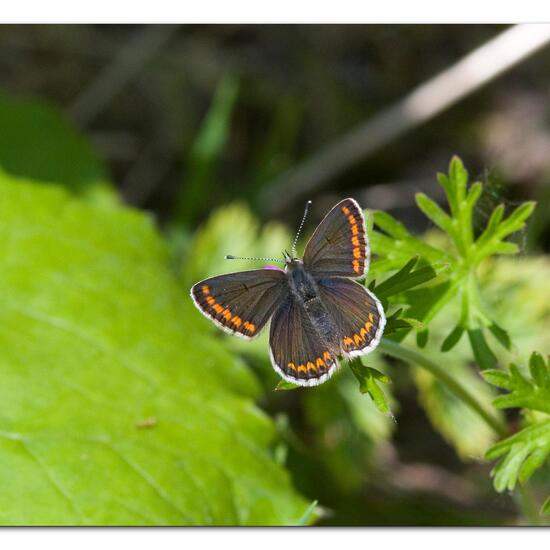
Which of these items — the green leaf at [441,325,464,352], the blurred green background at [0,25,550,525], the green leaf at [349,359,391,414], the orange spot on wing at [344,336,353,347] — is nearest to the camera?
the green leaf at [349,359,391,414]

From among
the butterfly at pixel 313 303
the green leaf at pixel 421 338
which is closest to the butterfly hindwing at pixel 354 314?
the butterfly at pixel 313 303

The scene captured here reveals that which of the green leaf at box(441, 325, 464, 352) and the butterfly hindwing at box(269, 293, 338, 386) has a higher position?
the butterfly hindwing at box(269, 293, 338, 386)

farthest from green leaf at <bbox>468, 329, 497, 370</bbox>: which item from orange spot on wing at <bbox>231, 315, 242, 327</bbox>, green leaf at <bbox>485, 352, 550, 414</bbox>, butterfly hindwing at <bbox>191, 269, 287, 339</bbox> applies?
orange spot on wing at <bbox>231, 315, 242, 327</bbox>

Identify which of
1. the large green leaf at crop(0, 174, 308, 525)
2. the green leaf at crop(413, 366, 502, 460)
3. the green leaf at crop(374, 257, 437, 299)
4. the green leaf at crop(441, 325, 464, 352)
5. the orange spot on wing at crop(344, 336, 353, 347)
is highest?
the green leaf at crop(374, 257, 437, 299)

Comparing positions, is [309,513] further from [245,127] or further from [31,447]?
[245,127]

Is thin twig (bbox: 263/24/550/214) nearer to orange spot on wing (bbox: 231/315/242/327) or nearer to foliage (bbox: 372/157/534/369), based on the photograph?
foliage (bbox: 372/157/534/369)

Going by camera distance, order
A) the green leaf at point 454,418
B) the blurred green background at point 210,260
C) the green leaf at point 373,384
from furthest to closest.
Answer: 1. the green leaf at point 454,418
2. the blurred green background at point 210,260
3. the green leaf at point 373,384

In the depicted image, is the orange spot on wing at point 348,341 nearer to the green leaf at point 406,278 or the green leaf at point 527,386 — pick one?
the green leaf at point 406,278

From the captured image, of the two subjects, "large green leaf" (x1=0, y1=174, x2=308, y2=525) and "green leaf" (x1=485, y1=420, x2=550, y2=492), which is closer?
"green leaf" (x1=485, y1=420, x2=550, y2=492)

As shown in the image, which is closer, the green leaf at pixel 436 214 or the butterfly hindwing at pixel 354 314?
the butterfly hindwing at pixel 354 314
